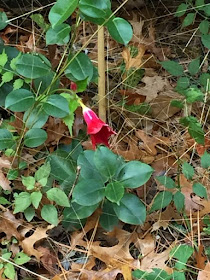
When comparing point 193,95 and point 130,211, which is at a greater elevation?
point 193,95

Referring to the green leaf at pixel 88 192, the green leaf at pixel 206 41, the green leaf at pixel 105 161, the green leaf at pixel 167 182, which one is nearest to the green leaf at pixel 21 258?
the green leaf at pixel 88 192

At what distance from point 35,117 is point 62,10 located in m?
0.43

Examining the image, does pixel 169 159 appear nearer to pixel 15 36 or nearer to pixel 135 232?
pixel 135 232

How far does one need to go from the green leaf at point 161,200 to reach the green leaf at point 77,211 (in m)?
0.21

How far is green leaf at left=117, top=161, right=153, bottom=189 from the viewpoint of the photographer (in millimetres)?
1346

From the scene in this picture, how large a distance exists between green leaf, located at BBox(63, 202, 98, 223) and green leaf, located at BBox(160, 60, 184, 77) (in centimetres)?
70

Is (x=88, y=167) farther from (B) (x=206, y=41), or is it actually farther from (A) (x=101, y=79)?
(B) (x=206, y=41)

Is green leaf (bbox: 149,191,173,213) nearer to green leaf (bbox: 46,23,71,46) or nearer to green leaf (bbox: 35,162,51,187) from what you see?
green leaf (bbox: 35,162,51,187)

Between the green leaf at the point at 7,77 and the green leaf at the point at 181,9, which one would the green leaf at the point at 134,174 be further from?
the green leaf at the point at 181,9

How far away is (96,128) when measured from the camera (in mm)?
1287

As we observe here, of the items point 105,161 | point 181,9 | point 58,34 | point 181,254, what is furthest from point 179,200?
point 181,9

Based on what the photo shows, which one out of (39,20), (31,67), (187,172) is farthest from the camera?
(39,20)

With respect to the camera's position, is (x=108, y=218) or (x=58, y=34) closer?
(x=58, y=34)

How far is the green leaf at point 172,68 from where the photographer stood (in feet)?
5.92
